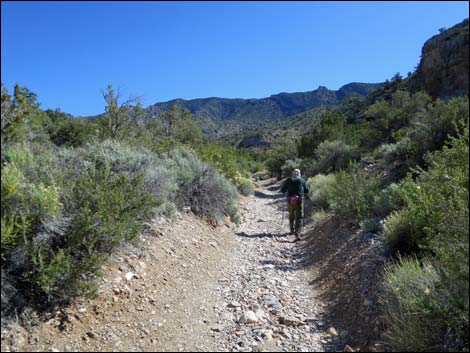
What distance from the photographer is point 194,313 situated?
14.6 ft

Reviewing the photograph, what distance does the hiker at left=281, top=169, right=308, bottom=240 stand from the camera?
9.33 metres

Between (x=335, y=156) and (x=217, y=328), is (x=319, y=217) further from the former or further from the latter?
(x=335, y=156)

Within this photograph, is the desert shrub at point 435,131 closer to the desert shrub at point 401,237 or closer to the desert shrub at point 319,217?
the desert shrub at point 319,217

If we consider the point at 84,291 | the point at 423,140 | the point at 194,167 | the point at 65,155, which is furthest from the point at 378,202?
the point at 65,155

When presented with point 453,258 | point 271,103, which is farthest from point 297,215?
point 271,103

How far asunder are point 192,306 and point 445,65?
39.6 meters

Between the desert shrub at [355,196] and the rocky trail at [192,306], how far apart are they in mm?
1917

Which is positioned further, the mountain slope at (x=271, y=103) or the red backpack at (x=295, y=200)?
the mountain slope at (x=271, y=103)

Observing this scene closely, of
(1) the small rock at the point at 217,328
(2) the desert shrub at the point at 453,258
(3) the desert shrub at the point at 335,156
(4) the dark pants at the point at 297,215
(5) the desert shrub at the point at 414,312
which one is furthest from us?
(3) the desert shrub at the point at 335,156

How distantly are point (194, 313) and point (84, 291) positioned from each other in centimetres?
145

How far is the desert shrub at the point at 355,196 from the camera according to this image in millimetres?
7828

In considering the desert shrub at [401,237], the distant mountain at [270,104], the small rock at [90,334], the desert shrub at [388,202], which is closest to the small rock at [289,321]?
the desert shrub at [401,237]

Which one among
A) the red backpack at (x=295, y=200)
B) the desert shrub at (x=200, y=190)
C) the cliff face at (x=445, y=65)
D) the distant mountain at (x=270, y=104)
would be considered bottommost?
the red backpack at (x=295, y=200)

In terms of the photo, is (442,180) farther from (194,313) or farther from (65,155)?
(65,155)
